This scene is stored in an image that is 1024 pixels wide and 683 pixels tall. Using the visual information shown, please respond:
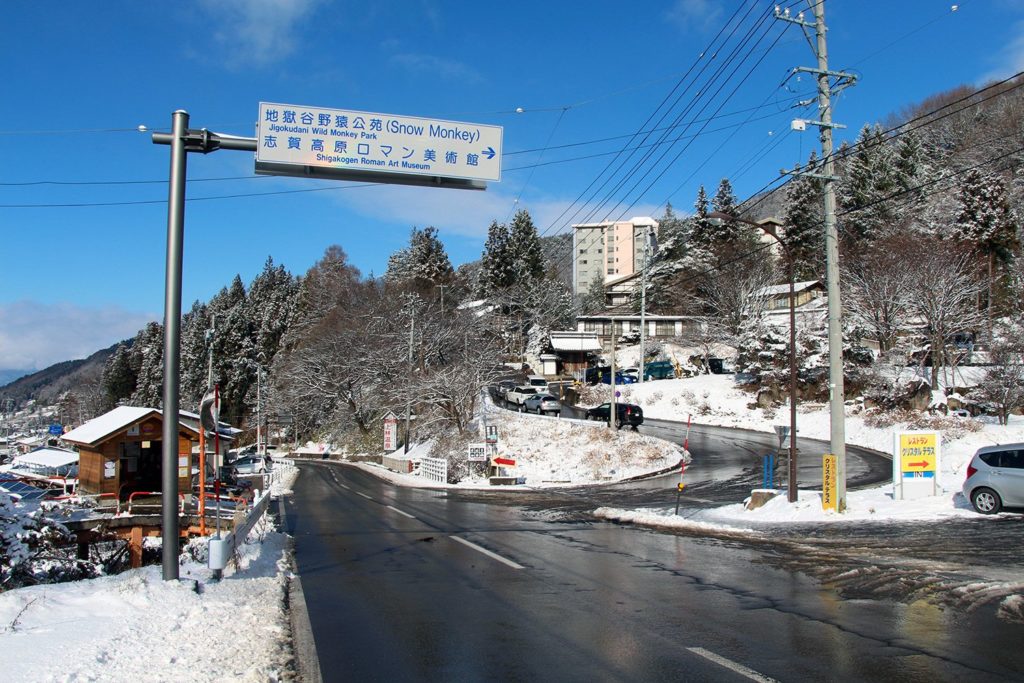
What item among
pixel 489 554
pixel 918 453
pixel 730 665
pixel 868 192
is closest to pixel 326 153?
pixel 730 665

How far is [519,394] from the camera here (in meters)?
57.2

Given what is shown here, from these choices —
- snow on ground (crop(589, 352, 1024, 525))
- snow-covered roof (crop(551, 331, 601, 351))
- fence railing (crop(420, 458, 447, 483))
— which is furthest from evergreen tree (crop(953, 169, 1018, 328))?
fence railing (crop(420, 458, 447, 483))

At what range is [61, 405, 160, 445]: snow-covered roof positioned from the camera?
1261 inches

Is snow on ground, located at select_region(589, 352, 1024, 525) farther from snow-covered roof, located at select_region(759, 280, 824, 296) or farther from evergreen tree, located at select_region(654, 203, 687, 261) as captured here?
evergreen tree, located at select_region(654, 203, 687, 261)

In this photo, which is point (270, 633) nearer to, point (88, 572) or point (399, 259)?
point (88, 572)

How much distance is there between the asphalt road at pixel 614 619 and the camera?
6395mm

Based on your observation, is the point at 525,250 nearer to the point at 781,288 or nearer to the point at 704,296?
the point at 704,296

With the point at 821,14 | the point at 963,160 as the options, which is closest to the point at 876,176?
the point at 963,160

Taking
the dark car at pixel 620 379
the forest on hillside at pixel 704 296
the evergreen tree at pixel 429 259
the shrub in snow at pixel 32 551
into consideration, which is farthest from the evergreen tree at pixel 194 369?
the shrub in snow at pixel 32 551

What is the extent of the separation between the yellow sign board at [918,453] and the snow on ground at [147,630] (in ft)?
50.5

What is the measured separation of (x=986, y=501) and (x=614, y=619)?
11955 millimetres

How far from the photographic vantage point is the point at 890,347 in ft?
144

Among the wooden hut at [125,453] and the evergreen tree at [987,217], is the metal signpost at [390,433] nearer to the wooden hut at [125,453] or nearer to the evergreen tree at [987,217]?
the wooden hut at [125,453]

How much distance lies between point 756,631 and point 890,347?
41413mm
